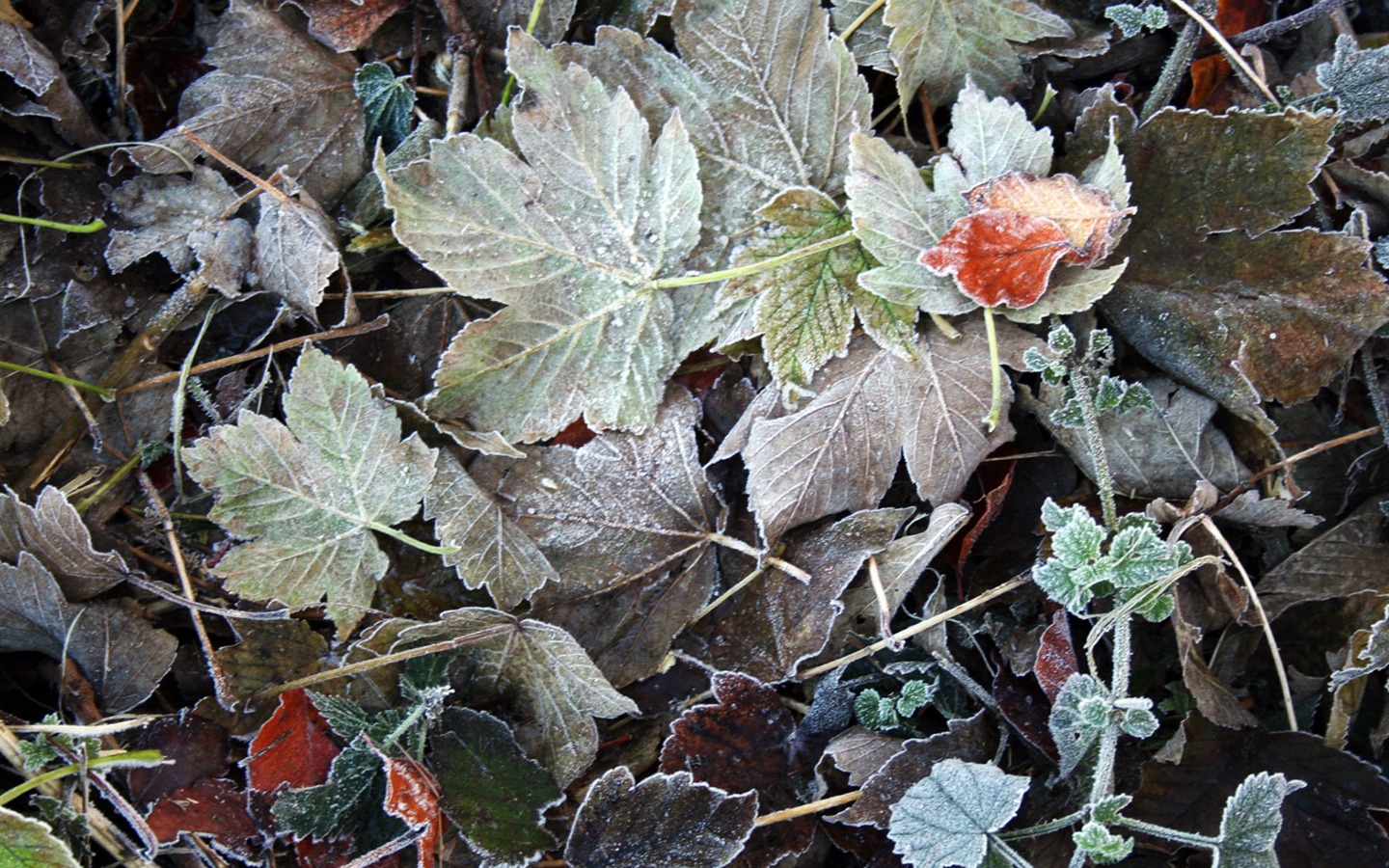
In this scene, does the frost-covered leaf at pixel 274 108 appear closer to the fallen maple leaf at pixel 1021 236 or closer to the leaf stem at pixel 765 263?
the leaf stem at pixel 765 263

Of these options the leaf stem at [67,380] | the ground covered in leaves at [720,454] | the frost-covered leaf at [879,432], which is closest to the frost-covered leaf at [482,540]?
the ground covered in leaves at [720,454]

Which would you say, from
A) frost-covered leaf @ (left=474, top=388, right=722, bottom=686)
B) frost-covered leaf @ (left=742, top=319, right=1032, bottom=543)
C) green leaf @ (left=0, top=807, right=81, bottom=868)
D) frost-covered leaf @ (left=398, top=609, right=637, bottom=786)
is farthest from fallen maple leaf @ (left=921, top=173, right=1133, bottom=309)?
green leaf @ (left=0, top=807, right=81, bottom=868)

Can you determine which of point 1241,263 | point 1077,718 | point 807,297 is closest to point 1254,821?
point 1077,718

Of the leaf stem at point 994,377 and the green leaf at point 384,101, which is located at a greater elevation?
the green leaf at point 384,101

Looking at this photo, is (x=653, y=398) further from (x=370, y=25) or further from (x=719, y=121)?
(x=370, y=25)

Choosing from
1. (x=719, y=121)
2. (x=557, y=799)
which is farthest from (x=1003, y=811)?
(x=719, y=121)

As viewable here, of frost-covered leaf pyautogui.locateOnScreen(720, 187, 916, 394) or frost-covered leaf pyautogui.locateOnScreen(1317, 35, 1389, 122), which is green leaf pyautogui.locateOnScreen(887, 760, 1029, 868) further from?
frost-covered leaf pyautogui.locateOnScreen(1317, 35, 1389, 122)
